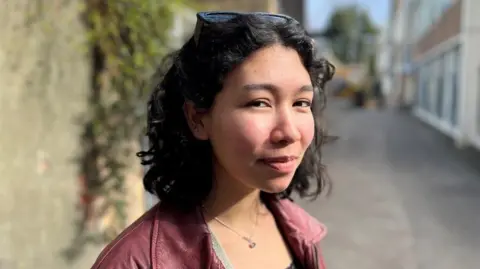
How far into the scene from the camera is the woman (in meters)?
0.95

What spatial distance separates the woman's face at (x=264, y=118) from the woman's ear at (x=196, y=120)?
0.10 ft

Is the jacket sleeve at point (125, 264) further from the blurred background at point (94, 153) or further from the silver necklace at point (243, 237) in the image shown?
the blurred background at point (94, 153)

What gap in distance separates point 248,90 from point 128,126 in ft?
5.87

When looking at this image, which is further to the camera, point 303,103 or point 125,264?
point 303,103

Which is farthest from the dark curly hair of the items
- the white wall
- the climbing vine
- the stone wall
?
the white wall

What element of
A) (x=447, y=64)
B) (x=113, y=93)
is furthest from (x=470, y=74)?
(x=113, y=93)

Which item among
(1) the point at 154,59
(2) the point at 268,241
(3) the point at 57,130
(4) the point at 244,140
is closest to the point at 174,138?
(4) the point at 244,140

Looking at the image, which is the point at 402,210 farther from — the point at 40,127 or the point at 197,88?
the point at 197,88

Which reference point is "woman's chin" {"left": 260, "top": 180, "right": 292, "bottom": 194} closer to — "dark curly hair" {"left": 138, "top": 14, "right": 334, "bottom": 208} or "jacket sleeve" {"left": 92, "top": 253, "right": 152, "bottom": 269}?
"dark curly hair" {"left": 138, "top": 14, "right": 334, "bottom": 208}

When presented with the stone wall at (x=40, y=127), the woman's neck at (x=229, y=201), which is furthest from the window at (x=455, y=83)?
the woman's neck at (x=229, y=201)

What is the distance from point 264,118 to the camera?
3.12 feet

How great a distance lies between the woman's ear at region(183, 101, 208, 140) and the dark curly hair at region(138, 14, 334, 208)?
19 mm

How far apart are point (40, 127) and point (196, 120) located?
4.58ft

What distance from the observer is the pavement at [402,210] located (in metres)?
3.59
